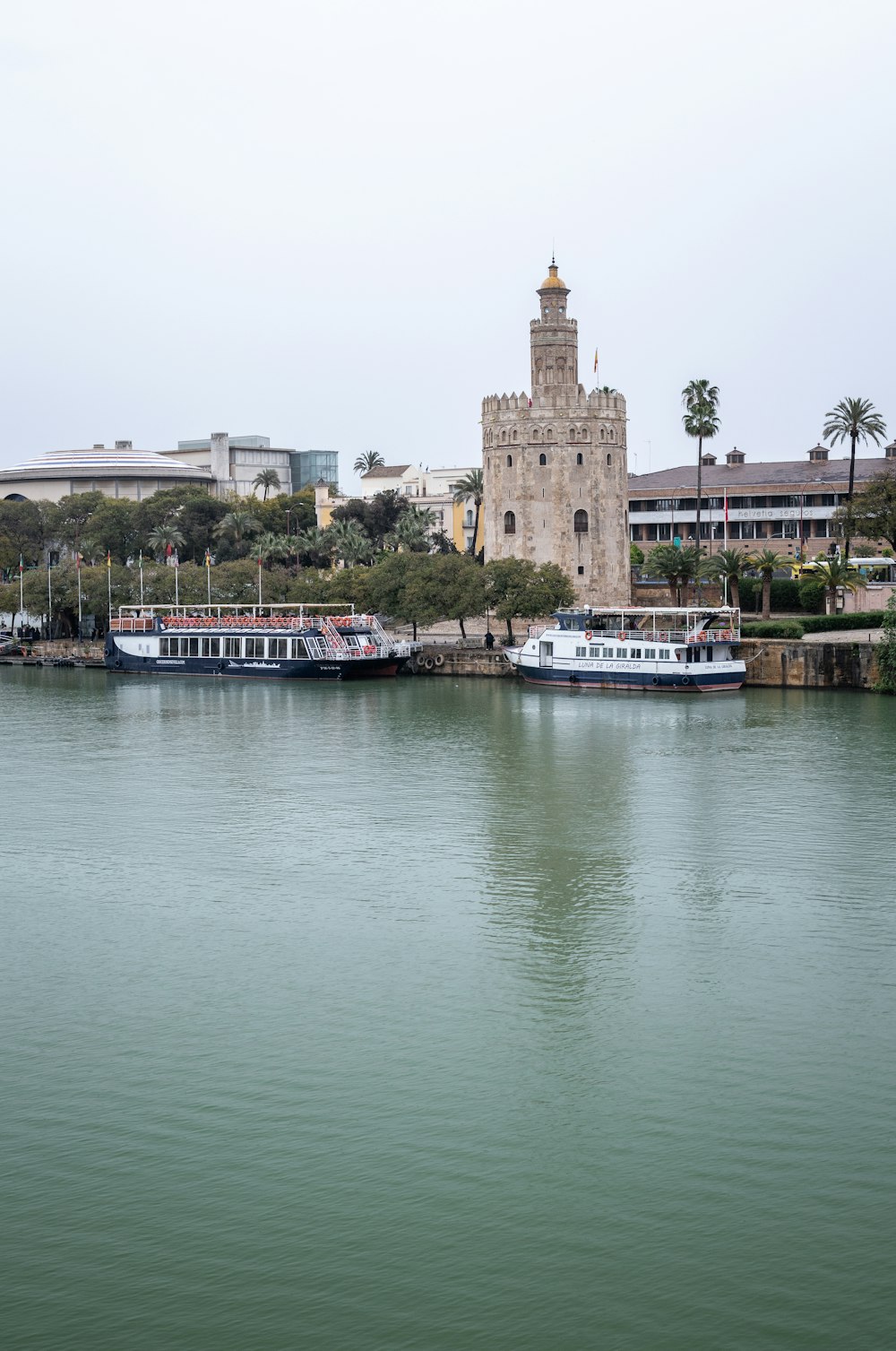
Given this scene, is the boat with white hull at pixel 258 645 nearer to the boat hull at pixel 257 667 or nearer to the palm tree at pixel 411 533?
the boat hull at pixel 257 667

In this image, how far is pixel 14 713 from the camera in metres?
60.9

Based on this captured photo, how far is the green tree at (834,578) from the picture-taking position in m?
71.3

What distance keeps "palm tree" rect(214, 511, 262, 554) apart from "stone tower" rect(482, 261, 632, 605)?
29287 millimetres

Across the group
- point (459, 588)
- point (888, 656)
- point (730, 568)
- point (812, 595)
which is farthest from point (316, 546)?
point (888, 656)

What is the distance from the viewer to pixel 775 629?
221 feet

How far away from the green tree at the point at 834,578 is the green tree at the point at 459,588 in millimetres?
14976

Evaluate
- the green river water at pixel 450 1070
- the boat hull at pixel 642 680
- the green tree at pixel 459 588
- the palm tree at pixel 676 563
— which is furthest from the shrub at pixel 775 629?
the green river water at pixel 450 1070

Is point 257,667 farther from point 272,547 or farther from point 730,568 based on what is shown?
point 272,547

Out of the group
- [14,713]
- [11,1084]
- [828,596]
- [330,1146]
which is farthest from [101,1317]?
[828,596]

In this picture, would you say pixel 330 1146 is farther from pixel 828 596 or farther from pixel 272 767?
pixel 828 596

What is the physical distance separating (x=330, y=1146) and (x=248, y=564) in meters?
79.1

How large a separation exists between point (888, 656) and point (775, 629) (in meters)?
7.90

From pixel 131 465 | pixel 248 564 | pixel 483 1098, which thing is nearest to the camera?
pixel 483 1098

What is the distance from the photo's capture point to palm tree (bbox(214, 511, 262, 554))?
112 meters
